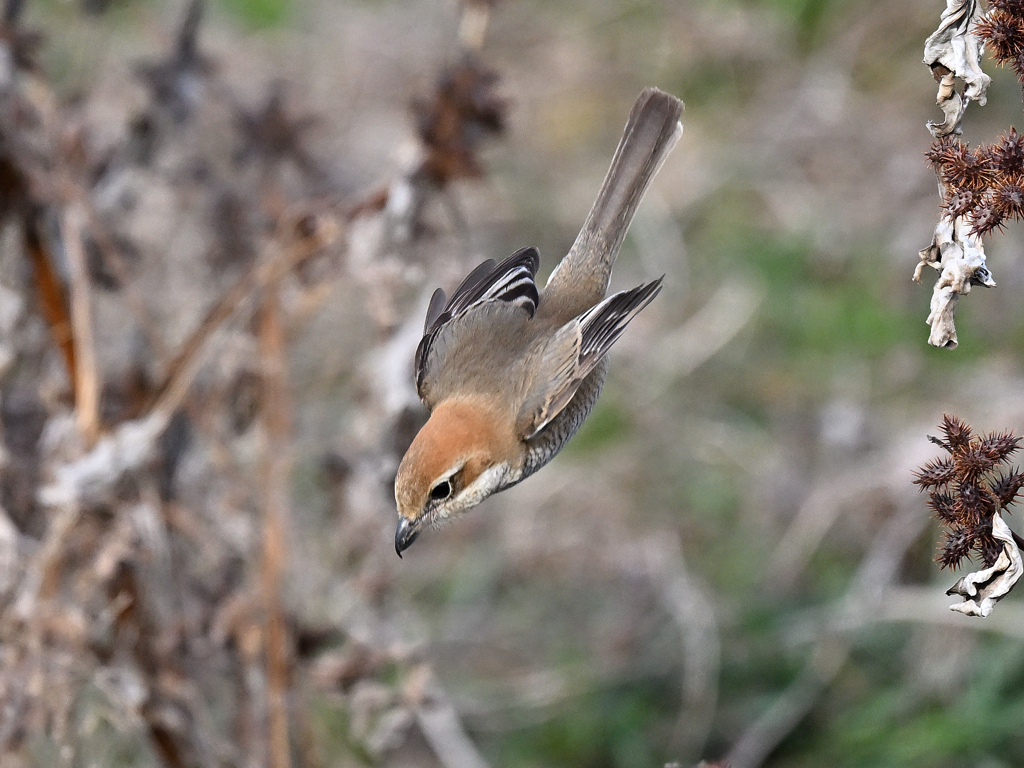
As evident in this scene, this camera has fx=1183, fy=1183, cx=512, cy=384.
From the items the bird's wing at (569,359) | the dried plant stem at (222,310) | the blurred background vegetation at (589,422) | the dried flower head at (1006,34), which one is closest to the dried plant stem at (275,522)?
the blurred background vegetation at (589,422)

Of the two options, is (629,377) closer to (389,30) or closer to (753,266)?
(753,266)

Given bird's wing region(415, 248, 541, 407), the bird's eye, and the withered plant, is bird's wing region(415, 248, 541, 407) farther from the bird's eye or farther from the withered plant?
the withered plant

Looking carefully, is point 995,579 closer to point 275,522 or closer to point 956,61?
point 956,61

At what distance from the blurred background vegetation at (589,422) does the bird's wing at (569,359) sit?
0.37 metres

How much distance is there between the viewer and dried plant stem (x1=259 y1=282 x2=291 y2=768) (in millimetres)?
3494

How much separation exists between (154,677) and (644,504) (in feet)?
10.4

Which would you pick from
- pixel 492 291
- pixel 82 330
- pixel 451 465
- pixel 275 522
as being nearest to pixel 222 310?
pixel 82 330

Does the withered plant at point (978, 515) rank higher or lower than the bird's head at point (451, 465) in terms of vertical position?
lower

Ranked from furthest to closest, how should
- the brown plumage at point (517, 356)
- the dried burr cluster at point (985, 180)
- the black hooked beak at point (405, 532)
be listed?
the brown plumage at point (517, 356), the black hooked beak at point (405, 532), the dried burr cluster at point (985, 180)

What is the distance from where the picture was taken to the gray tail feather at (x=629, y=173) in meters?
3.39

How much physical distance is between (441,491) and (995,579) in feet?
5.05

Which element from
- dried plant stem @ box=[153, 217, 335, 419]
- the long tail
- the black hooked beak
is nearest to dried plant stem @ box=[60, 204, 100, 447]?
dried plant stem @ box=[153, 217, 335, 419]

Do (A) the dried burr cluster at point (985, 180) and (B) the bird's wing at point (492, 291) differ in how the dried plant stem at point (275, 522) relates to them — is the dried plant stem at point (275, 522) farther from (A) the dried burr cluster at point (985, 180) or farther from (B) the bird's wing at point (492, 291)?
(A) the dried burr cluster at point (985, 180)

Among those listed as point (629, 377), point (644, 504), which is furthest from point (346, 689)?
point (629, 377)
